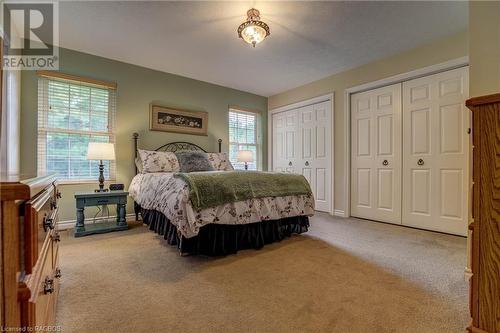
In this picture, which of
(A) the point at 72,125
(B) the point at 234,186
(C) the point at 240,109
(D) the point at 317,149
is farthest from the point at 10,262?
(C) the point at 240,109

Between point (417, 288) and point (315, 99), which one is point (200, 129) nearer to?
point (315, 99)

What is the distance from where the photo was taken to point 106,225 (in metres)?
3.14

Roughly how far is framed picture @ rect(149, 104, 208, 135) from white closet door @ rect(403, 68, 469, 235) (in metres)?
3.27

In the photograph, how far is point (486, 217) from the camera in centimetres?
98

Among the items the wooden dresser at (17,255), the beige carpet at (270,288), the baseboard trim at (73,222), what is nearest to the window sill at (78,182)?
the baseboard trim at (73,222)

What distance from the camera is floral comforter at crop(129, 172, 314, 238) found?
2018 mm

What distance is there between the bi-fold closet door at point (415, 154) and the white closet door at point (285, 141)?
126 cm

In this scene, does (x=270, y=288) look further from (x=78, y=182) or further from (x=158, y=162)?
(x=78, y=182)

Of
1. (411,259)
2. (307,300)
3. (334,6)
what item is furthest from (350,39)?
(307,300)

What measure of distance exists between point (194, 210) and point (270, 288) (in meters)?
0.87

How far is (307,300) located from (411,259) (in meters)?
1.30

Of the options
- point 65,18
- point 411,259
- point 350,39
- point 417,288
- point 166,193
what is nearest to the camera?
point 417,288

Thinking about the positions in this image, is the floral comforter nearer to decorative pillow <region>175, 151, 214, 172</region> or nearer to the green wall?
decorative pillow <region>175, 151, 214, 172</region>

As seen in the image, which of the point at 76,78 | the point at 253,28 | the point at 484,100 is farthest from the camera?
the point at 76,78
